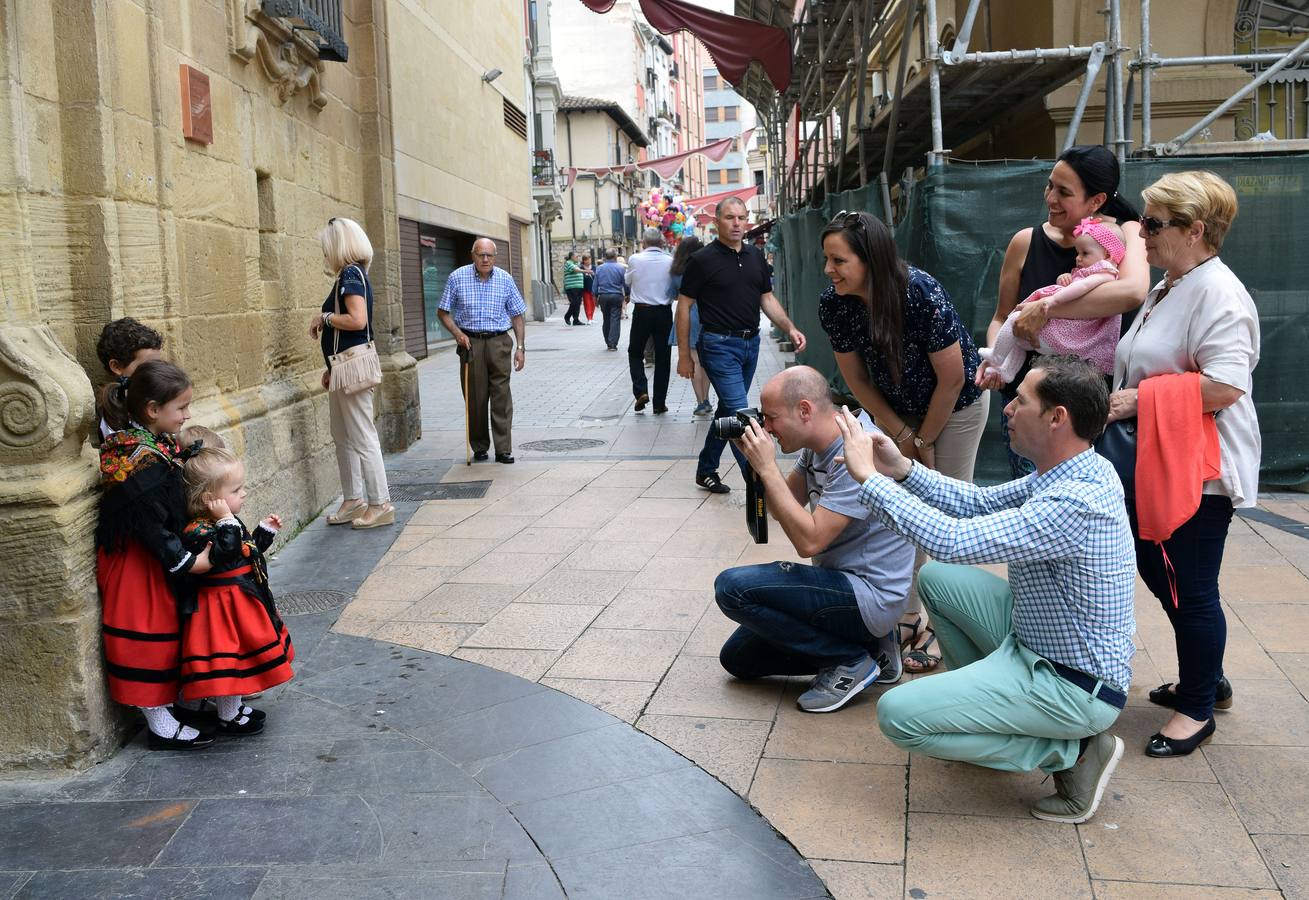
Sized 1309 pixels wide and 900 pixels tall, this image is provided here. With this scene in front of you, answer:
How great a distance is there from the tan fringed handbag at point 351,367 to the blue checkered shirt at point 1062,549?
4.39m

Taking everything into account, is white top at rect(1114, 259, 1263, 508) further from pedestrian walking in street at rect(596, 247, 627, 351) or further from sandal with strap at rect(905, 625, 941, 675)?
pedestrian walking in street at rect(596, 247, 627, 351)

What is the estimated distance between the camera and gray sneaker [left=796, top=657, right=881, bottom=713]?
13.5 feet

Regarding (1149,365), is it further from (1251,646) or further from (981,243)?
(981,243)

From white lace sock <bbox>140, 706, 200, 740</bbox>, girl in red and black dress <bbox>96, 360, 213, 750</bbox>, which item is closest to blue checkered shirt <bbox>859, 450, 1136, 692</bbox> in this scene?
girl in red and black dress <bbox>96, 360, 213, 750</bbox>

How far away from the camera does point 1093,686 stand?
3.24m

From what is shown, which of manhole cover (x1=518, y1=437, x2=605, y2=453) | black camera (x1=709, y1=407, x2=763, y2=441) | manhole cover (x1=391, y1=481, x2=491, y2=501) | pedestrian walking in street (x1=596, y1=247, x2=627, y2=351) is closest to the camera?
black camera (x1=709, y1=407, x2=763, y2=441)

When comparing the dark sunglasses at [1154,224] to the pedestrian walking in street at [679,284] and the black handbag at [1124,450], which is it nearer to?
the black handbag at [1124,450]

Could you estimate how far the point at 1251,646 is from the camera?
4703 mm

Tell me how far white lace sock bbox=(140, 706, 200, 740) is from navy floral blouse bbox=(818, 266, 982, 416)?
2.59 metres

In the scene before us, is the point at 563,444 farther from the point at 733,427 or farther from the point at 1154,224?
the point at 1154,224

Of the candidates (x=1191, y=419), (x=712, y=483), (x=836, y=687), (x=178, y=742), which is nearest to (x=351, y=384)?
A: (x=712, y=483)

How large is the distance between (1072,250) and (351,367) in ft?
13.5

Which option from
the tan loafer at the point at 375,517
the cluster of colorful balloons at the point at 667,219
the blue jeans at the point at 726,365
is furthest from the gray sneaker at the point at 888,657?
the cluster of colorful balloons at the point at 667,219

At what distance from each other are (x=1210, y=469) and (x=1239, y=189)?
465 cm
